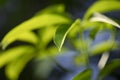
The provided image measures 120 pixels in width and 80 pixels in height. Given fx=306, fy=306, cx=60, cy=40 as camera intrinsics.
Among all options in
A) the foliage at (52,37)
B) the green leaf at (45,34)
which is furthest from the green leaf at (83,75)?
the green leaf at (45,34)

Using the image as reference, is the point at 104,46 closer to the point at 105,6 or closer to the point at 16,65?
the point at 105,6

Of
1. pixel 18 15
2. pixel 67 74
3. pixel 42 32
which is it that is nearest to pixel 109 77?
pixel 67 74

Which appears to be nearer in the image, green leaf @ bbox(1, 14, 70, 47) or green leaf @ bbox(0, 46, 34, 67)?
green leaf @ bbox(1, 14, 70, 47)

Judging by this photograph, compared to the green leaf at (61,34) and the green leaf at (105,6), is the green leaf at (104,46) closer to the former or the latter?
the green leaf at (105,6)

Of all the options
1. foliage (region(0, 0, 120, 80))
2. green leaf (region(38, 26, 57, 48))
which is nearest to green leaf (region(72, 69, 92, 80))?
foliage (region(0, 0, 120, 80))

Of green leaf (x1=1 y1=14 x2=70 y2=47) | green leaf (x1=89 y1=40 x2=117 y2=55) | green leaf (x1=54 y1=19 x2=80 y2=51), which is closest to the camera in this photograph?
green leaf (x1=54 y1=19 x2=80 y2=51)

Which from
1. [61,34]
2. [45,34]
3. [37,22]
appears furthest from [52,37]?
[61,34]

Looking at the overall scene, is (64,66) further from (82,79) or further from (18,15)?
(82,79)

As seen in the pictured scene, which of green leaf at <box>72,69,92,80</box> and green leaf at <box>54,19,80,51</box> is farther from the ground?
green leaf at <box>54,19,80,51</box>

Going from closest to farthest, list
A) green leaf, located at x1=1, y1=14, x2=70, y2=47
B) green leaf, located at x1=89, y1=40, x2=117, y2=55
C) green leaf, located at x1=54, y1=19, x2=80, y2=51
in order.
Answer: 1. green leaf, located at x1=54, y1=19, x2=80, y2=51
2. green leaf, located at x1=1, y1=14, x2=70, y2=47
3. green leaf, located at x1=89, y1=40, x2=117, y2=55

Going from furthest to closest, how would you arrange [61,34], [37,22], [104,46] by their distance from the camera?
[104,46] → [37,22] → [61,34]

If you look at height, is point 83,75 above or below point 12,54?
below

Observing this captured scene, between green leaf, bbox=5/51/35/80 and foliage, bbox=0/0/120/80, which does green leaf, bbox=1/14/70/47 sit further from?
green leaf, bbox=5/51/35/80
